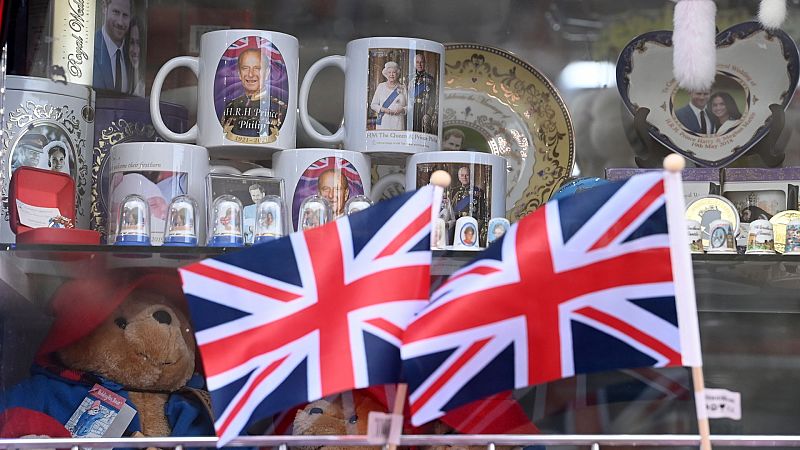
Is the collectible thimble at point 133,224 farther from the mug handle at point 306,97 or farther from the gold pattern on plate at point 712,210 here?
the gold pattern on plate at point 712,210

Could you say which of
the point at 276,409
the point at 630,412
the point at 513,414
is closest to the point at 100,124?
the point at 276,409

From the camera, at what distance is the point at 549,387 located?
1.36m

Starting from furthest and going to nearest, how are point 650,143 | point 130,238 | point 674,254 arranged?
point 650,143 → point 130,238 → point 674,254

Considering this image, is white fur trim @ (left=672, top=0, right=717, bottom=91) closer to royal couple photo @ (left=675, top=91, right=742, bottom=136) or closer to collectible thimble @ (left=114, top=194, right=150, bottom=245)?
royal couple photo @ (left=675, top=91, right=742, bottom=136)

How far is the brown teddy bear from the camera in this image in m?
1.37

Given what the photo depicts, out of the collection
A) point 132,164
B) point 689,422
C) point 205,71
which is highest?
point 205,71

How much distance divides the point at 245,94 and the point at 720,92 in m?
0.58

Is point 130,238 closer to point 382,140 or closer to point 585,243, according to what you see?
point 382,140

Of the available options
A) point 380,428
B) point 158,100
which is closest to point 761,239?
point 380,428

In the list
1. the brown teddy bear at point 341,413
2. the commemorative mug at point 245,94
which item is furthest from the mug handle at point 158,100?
the brown teddy bear at point 341,413

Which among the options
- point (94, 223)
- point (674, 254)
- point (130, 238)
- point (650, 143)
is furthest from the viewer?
point (650, 143)

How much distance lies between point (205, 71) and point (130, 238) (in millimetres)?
215

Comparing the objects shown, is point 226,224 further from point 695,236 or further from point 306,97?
point 695,236

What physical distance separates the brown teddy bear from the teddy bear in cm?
11
